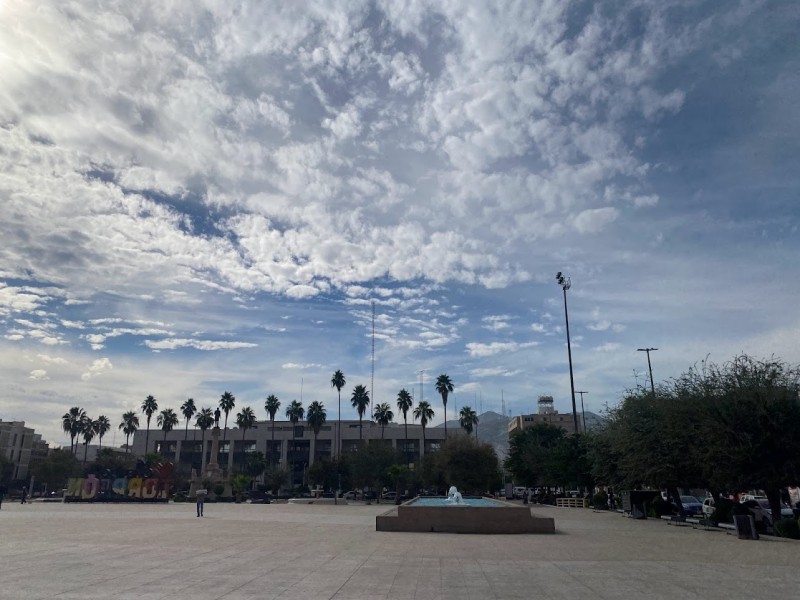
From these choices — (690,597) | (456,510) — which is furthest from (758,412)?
(690,597)

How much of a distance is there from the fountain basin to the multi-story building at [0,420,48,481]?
10563 centimetres

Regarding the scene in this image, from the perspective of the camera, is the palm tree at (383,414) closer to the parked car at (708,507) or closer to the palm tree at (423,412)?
the palm tree at (423,412)

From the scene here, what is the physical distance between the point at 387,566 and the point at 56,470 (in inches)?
3542

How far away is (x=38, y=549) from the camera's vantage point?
1661cm

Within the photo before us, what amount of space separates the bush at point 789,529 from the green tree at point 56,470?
92.2 meters

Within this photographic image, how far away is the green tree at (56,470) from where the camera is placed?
86.1 metres

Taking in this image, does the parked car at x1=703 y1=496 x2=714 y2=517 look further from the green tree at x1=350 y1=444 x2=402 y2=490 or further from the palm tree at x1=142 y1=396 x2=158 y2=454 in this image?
the palm tree at x1=142 y1=396 x2=158 y2=454

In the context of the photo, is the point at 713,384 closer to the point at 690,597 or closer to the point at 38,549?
the point at 690,597

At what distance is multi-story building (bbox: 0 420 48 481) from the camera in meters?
107

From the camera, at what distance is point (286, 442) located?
116 meters

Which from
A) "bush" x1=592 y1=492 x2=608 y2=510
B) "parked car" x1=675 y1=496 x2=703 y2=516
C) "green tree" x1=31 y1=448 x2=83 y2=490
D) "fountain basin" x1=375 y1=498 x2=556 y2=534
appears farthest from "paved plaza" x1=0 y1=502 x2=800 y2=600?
"green tree" x1=31 y1=448 x2=83 y2=490

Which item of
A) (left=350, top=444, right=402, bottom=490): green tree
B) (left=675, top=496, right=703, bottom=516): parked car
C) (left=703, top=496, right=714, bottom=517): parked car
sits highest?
(left=350, top=444, right=402, bottom=490): green tree

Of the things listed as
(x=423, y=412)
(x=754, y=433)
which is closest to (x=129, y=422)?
(x=423, y=412)

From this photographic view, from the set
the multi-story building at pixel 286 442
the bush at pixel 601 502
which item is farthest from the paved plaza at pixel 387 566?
the multi-story building at pixel 286 442
